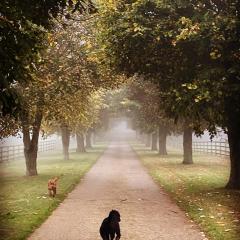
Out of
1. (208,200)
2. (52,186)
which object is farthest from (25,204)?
(208,200)

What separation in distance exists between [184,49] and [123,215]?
21.0 ft

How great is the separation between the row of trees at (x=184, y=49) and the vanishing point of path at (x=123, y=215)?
3.43m

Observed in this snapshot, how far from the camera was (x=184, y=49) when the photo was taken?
16234mm

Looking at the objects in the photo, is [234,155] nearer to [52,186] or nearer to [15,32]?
[52,186]

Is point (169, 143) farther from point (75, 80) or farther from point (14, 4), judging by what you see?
point (14, 4)

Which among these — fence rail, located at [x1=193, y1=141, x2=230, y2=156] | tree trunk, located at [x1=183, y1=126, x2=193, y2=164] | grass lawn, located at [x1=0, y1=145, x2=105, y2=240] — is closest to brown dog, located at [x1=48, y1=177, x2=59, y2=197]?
grass lawn, located at [x1=0, y1=145, x2=105, y2=240]

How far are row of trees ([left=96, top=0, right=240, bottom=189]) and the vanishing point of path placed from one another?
3433 mm

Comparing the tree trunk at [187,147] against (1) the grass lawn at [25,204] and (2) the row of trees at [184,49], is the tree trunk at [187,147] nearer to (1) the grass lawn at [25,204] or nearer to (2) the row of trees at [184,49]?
(1) the grass lawn at [25,204]

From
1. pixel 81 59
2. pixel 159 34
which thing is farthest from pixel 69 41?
pixel 159 34

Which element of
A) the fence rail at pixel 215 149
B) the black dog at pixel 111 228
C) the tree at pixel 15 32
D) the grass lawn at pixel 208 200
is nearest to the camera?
the black dog at pixel 111 228

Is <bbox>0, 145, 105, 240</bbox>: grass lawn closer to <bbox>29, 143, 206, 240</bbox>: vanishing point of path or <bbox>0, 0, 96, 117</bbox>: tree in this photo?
<bbox>29, 143, 206, 240</bbox>: vanishing point of path

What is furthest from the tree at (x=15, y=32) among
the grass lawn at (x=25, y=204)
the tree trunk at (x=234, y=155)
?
the tree trunk at (x=234, y=155)

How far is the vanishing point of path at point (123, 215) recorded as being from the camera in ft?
34.1

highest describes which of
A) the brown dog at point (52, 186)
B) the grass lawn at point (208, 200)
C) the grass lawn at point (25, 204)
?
the brown dog at point (52, 186)
